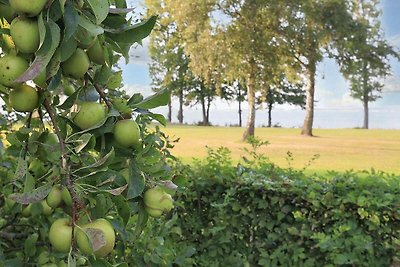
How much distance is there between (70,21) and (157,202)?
1.11 feet

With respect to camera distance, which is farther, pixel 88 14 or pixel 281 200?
pixel 281 200

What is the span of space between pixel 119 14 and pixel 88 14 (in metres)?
0.06

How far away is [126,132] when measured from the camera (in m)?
0.71

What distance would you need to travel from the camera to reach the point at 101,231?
1.91ft

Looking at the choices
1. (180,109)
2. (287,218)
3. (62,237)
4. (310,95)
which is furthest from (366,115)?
(62,237)

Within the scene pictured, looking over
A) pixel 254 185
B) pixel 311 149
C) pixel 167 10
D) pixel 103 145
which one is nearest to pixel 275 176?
pixel 254 185

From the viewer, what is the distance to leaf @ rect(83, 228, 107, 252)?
566 mm

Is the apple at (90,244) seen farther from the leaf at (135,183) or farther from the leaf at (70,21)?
the leaf at (70,21)

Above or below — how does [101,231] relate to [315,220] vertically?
above

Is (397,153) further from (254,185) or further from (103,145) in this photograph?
(103,145)

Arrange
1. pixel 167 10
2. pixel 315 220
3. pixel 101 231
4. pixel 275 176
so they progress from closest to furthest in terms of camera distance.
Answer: pixel 101 231 < pixel 315 220 < pixel 275 176 < pixel 167 10

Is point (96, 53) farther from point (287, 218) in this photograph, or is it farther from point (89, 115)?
point (287, 218)

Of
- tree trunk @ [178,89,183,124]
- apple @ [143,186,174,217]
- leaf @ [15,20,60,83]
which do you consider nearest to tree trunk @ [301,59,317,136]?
tree trunk @ [178,89,183,124]

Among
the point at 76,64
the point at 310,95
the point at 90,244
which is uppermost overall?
the point at 310,95
